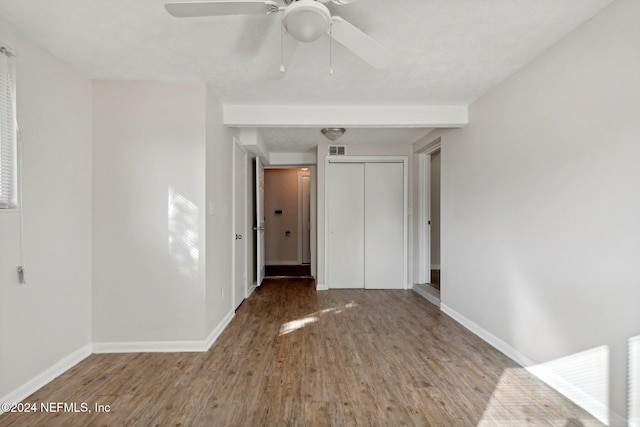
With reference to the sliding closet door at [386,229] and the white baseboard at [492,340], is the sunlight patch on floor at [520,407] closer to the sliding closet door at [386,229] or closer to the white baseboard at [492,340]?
the white baseboard at [492,340]

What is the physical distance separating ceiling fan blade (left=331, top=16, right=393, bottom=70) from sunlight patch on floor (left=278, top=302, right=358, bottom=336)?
2.58 m

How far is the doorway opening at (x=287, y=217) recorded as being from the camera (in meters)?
7.86

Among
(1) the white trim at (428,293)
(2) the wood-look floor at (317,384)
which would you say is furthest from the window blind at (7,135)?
(1) the white trim at (428,293)

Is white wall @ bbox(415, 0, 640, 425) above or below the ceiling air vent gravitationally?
below

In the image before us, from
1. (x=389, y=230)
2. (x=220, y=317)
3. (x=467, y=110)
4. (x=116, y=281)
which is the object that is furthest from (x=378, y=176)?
(x=116, y=281)

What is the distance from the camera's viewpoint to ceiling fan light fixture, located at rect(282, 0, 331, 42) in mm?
1447

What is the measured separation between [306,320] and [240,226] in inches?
59.5

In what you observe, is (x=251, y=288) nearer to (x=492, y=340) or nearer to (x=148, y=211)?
(x=148, y=211)

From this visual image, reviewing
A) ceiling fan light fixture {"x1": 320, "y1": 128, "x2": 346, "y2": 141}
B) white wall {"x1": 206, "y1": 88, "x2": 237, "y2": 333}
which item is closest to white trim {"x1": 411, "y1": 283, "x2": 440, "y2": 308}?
ceiling fan light fixture {"x1": 320, "y1": 128, "x2": 346, "y2": 141}

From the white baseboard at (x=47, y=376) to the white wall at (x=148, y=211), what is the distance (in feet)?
0.57

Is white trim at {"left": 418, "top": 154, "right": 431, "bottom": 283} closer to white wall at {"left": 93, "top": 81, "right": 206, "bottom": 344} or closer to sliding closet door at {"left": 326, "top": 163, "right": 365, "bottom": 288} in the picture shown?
sliding closet door at {"left": 326, "top": 163, "right": 365, "bottom": 288}

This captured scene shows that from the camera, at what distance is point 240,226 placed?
14.1 feet

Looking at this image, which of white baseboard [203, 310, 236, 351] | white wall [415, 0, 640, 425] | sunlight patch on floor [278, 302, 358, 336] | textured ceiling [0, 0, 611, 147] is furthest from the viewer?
sunlight patch on floor [278, 302, 358, 336]

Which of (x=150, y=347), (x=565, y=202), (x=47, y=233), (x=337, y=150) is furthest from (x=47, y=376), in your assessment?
(x=337, y=150)
